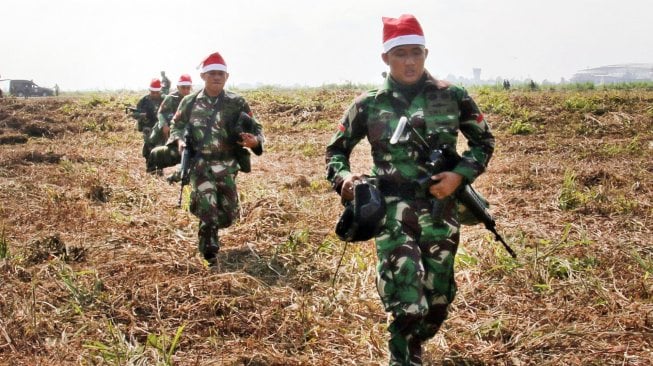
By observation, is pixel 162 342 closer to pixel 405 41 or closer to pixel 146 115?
pixel 405 41

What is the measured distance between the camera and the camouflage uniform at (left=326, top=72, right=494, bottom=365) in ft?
9.60

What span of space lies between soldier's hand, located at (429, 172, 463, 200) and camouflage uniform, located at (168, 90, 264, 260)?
289 cm

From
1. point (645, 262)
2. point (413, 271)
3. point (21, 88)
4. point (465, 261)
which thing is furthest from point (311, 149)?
point (21, 88)

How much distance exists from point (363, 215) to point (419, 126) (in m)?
0.60

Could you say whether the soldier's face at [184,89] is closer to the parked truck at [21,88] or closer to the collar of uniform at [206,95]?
the collar of uniform at [206,95]

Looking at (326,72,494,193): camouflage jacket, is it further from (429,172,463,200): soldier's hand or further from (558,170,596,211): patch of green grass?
(558,170,596,211): patch of green grass

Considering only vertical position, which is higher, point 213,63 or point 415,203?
point 213,63

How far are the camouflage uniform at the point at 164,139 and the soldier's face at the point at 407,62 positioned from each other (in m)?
3.24

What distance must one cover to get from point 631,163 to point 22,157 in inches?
445

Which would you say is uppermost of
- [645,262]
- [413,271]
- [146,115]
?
[146,115]

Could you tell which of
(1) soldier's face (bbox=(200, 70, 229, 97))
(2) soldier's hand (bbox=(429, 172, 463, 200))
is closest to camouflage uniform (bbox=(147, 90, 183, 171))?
(1) soldier's face (bbox=(200, 70, 229, 97))

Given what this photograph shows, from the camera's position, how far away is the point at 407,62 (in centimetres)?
308

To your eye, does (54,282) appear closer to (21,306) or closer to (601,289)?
(21,306)

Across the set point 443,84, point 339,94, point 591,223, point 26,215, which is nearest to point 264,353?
point 443,84
